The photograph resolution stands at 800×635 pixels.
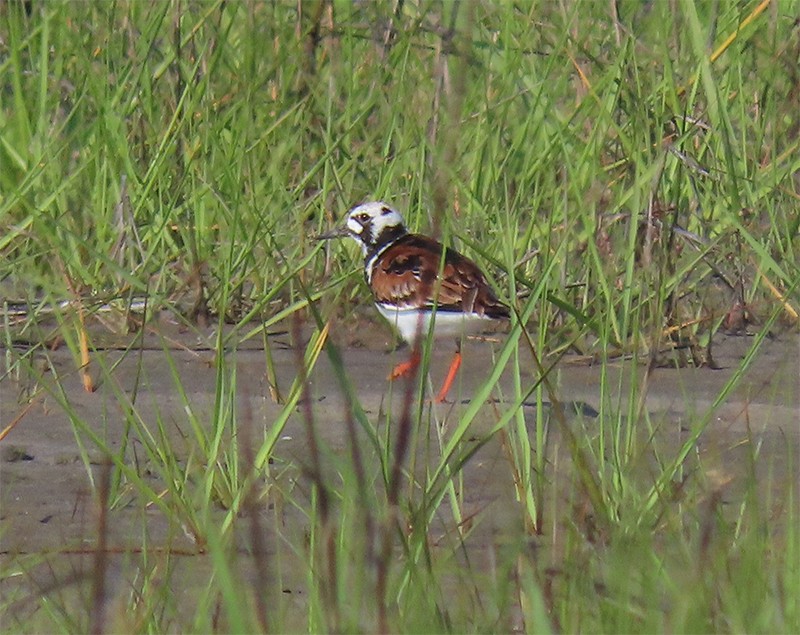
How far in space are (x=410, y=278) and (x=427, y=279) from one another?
37 centimetres

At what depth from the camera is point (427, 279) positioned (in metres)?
5.55

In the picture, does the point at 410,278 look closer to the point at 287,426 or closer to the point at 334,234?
the point at 334,234

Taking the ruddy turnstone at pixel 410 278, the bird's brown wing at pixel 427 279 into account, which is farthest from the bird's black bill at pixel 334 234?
the bird's brown wing at pixel 427 279

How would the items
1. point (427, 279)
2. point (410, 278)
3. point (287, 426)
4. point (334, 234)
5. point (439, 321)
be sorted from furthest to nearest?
point (410, 278), point (439, 321), point (427, 279), point (334, 234), point (287, 426)

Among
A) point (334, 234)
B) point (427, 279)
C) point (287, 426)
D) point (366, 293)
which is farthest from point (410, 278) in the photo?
point (287, 426)

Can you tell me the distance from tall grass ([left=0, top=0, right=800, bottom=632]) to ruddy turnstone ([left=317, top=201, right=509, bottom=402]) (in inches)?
3.7

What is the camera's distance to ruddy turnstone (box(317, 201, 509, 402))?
5469 millimetres

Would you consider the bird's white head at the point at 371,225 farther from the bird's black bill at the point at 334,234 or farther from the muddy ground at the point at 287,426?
the muddy ground at the point at 287,426

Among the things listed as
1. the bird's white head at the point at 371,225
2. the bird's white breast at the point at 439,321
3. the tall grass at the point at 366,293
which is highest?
the tall grass at the point at 366,293

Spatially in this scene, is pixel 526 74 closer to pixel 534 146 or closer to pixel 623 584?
pixel 534 146

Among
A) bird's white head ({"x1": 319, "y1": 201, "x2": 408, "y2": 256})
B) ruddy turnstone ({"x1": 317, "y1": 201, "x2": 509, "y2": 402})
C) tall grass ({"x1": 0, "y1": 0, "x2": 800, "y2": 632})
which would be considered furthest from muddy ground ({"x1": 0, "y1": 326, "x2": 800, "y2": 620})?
bird's white head ({"x1": 319, "y1": 201, "x2": 408, "y2": 256})

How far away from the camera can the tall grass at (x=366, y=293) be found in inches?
110

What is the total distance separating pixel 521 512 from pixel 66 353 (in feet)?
6.81

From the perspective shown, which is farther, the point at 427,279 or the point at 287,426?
the point at 427,279
